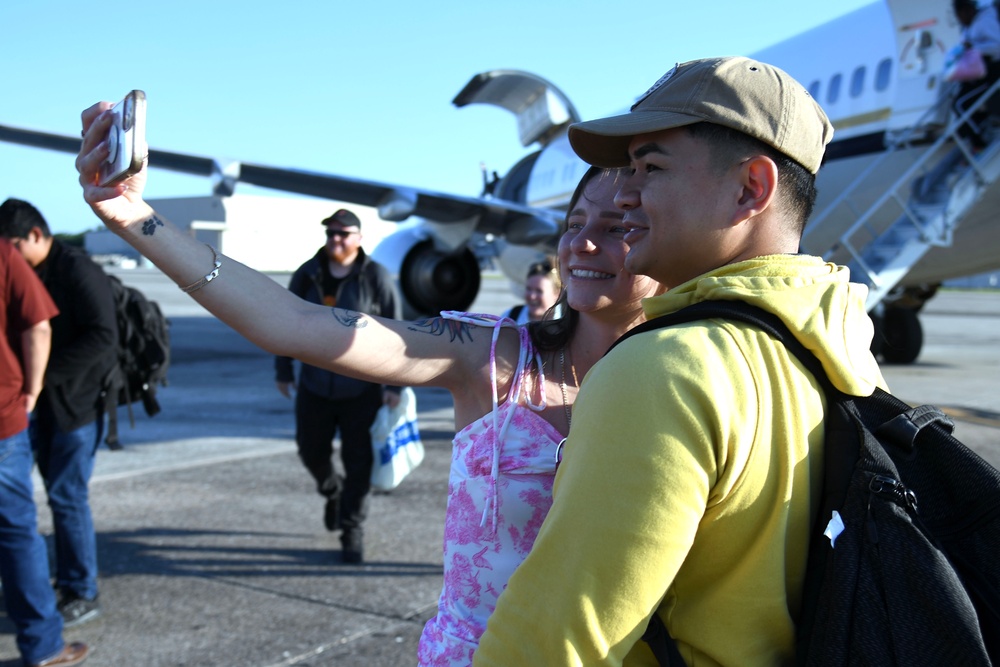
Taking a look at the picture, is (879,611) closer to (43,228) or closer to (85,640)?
(85,640)

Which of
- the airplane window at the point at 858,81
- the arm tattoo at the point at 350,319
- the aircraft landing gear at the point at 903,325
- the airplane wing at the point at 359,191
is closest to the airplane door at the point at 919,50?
the airplane window at the point at 858,81

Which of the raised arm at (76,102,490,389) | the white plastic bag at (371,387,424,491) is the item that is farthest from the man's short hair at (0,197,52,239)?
the raised arm at (76,102,490,389)

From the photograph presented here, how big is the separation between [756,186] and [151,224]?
3.46 ft

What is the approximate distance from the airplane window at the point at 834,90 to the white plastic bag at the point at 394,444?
7.93 meters

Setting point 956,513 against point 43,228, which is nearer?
point 956,513

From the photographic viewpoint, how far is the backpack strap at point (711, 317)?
1205mm

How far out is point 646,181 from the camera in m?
1.36

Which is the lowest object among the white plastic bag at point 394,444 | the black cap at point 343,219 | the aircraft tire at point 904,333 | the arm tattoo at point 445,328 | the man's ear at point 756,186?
the aircraft tire at point 904,333

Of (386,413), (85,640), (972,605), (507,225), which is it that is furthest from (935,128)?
(972,605)

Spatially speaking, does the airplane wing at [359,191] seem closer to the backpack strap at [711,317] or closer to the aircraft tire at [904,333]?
the aircraft tire at [904,333]

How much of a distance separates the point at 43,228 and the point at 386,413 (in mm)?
2016

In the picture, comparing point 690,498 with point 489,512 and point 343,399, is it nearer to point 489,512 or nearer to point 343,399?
point 489,512

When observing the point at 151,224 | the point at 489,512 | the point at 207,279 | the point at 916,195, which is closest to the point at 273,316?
the point at 207,279

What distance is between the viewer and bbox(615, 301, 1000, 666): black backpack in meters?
1.11
